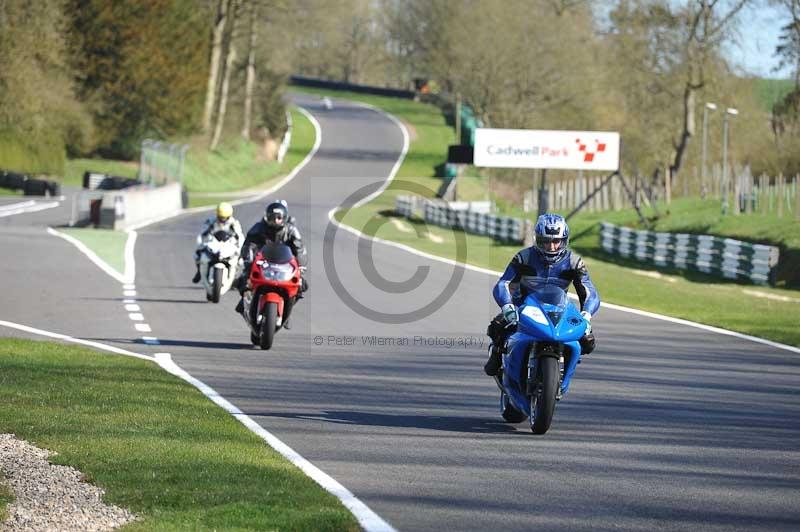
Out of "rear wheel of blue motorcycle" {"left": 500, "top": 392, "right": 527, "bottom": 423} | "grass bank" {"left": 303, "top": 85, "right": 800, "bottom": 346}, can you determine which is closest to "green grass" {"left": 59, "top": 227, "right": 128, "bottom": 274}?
"grass bank" {"left": 303, "top": 85, "right": 800, "bottom": 346}

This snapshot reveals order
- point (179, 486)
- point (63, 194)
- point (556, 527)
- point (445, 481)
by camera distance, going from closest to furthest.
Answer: point (556, 527) → point (179, 486) → point (445, 481) → point (63, 194)

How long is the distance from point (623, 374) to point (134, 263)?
685 inches

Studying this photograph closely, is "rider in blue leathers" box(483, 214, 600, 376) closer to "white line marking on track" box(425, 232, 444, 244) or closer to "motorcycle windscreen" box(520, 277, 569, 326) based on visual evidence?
"motorcycle windscreen" box(520, 277, 569, 326)

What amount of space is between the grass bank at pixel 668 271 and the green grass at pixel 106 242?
28.2 feet

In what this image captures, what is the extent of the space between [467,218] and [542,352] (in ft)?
149

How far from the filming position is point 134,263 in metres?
30.9

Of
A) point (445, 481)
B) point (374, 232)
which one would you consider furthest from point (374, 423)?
point (374, 232)

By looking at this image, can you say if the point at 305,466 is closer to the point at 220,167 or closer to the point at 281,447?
the point at 281,447

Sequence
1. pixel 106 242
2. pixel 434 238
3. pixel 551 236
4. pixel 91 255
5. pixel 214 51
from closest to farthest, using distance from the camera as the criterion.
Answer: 1. pixel 551 236
2. pixel 91 255
3. pixel 106 242
4. pixel 434 238
5. pixel 214 51

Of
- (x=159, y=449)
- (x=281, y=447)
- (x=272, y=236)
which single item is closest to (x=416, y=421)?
(x=281, y=447)

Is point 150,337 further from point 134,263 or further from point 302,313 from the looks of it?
point 134,263

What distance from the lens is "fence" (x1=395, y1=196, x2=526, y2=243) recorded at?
49.6 m

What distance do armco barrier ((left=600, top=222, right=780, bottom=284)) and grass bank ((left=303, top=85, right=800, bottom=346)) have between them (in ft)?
1.37

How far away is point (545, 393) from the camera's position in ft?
35.1
